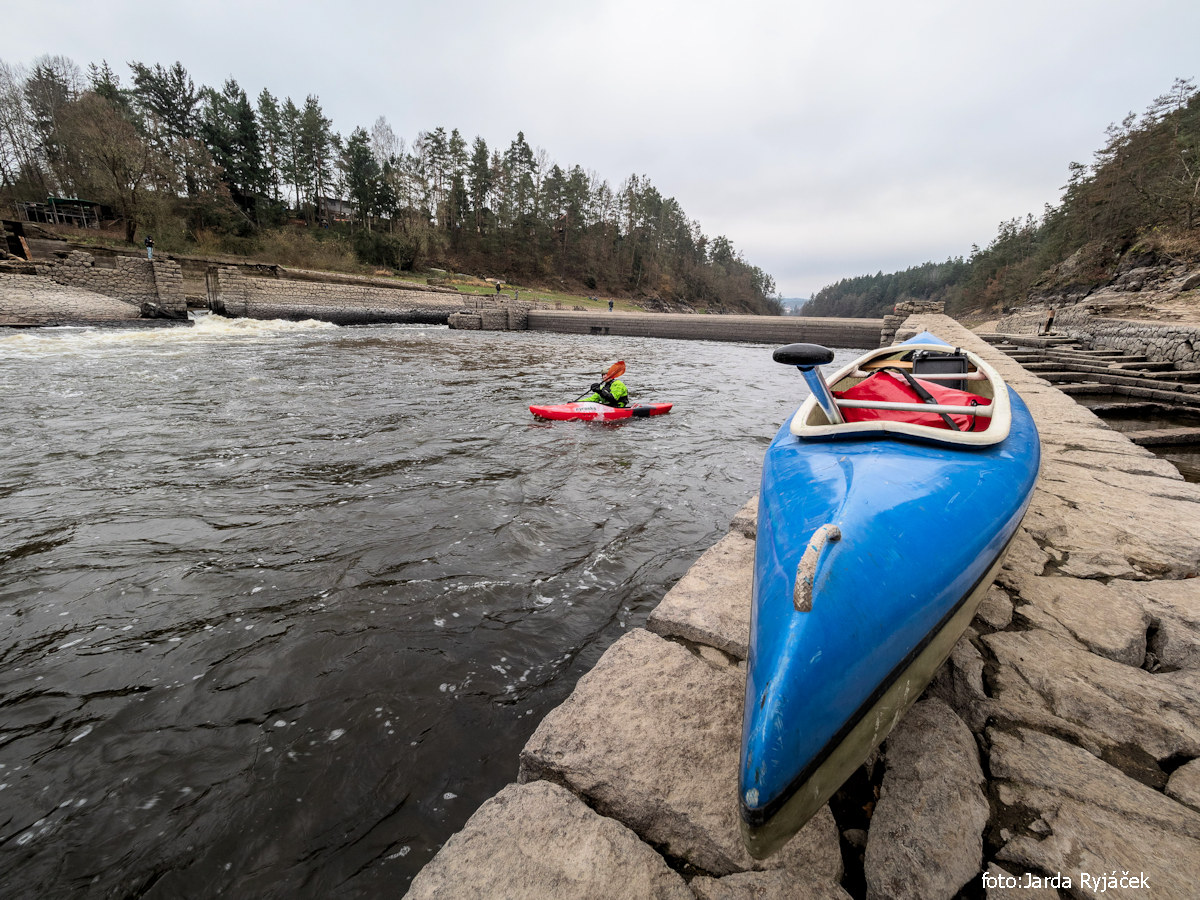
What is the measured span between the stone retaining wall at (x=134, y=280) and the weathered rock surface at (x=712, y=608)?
2411 cm

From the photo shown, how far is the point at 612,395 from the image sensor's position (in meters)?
7.98

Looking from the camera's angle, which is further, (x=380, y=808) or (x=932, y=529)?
(x=380, y=808)

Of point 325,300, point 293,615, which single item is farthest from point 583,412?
point 325,300

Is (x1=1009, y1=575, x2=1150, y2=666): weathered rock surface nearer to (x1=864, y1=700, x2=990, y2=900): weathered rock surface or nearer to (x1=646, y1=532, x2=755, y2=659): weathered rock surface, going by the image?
(x1=864, y1=700, x2=990, y2=900): weathered rock surface

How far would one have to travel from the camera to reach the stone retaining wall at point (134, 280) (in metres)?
16.7

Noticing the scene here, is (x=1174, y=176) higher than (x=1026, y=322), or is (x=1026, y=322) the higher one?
(x=1174, y=176)

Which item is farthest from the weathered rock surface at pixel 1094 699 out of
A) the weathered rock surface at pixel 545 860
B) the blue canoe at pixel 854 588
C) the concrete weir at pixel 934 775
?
the weathered rock surface at pixel 545 860

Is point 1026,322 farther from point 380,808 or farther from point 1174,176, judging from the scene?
point 380,808

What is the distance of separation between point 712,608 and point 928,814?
1061 mm

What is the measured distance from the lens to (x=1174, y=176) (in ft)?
75.0

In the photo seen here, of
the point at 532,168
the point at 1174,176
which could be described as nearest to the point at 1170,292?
the point at 1174,176

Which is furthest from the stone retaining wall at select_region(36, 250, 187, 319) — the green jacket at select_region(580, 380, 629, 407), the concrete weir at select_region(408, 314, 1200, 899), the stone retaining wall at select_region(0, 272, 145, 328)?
the concrete weir at select_region(408, 314, 1200, 899)

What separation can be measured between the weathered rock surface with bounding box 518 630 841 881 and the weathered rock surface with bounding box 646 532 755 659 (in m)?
0.12

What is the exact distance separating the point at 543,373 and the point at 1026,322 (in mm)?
20158
